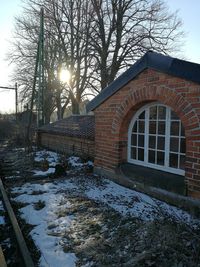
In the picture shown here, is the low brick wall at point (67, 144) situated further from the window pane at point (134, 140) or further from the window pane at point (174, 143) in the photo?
the window pane at point (174, 143)

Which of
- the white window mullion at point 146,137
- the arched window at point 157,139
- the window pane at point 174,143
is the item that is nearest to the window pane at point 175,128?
the arched window at point 157,139

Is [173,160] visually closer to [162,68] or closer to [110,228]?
[162,68]

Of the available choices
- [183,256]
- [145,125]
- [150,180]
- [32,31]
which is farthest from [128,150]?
[32,31]

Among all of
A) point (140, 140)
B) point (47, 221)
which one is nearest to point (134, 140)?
point (140, 140)

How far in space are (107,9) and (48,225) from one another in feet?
64.1

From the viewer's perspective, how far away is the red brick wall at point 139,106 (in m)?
4.87

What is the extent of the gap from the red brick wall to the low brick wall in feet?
7.43

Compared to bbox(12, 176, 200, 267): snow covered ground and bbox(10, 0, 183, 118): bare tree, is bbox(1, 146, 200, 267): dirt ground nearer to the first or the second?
bbox(12, 176, 200, 267): snow covered ground

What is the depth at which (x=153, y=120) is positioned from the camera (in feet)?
20.4

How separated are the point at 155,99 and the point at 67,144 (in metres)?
7.29

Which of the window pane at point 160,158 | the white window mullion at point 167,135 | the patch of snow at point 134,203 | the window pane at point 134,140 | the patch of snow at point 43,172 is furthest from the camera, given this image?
the patch of snow at point 43,172

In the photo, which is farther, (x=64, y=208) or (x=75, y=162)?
(x=75, y=162)

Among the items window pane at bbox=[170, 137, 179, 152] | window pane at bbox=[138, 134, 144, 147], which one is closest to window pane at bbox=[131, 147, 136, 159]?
window pane at bbox=[138, 134, 144, 147]

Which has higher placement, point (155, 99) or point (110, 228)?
point (155, 99)
